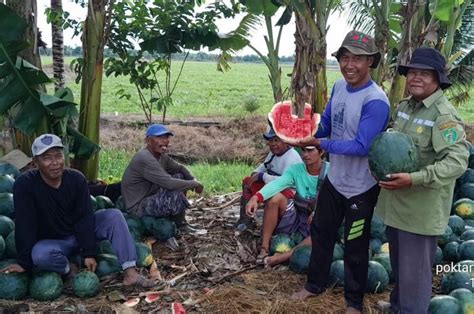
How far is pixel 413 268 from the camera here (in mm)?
3551

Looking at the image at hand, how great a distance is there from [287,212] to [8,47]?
121 inches

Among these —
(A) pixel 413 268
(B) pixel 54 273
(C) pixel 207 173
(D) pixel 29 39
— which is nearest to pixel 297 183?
(A) pixel 413 268

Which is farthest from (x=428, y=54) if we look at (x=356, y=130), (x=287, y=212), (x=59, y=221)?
(x=59, y=221)

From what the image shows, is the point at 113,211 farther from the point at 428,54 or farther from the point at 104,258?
the point at 428,54

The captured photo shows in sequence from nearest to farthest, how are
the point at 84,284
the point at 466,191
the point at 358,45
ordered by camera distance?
the point at 358,45, the point at 84,284, the point at 466,191

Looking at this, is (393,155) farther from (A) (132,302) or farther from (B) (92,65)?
(B) (92,65)

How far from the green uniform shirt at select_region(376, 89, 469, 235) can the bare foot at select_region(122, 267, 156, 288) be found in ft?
7.27

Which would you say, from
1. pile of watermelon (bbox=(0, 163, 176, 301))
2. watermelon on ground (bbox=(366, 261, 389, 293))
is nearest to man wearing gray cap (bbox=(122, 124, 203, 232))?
pile of watermelon (bbox=(0, 163, 176, 301))

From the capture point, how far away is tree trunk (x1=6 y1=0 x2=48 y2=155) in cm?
595

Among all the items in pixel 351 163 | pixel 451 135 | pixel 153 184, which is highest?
pixel 451 135

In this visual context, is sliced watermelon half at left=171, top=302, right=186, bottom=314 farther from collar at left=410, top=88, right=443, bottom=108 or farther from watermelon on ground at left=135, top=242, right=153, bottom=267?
collar at left=410, top=88, right=443, bottom=108

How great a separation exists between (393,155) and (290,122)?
2.08m

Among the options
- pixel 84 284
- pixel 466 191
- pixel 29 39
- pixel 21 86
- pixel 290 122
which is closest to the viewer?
pixel 84 284

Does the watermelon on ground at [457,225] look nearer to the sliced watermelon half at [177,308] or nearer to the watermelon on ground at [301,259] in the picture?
the watermelon on ground at [301,259]
